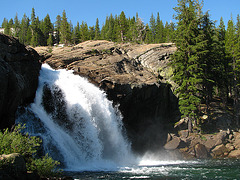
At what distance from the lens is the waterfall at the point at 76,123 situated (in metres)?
20.2

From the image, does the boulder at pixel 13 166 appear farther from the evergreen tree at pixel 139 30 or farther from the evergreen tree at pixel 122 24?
the evergreen tree at pixel 139 30

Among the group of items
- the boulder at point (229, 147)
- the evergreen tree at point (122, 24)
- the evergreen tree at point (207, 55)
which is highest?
the evergreen tree at point (122, 24)

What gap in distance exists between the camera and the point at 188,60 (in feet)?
115

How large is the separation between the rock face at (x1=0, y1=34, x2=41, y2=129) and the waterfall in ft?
5.27

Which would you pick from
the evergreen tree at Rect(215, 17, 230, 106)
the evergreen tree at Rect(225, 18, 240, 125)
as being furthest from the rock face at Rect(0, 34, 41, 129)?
the evergreen tree at Rect(225, 18, 240, 125)

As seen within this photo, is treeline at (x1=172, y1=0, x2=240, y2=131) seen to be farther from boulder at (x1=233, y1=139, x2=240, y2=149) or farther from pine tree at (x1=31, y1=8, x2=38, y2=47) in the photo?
pine tree at (x1=31, y1=8, x2=38, y2=47)

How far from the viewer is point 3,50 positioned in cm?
2083

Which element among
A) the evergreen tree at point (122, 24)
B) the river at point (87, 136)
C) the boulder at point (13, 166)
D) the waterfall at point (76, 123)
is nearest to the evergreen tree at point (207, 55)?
the river at point (87, 136)

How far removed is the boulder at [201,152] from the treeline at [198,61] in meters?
4.00

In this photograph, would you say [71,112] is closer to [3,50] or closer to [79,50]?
[3,50]

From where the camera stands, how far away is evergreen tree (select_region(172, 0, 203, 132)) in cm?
3397

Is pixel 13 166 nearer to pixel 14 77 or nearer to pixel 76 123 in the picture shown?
pixel 14 77

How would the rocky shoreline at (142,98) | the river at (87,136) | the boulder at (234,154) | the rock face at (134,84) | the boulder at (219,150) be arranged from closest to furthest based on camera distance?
the river at (87,136) → the boulder at (234,154) → the rocky shoreline at (142,98) → the boulder at (219,150) → the rock face at (134,84)

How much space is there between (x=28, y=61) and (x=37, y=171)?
15733 millimetres
